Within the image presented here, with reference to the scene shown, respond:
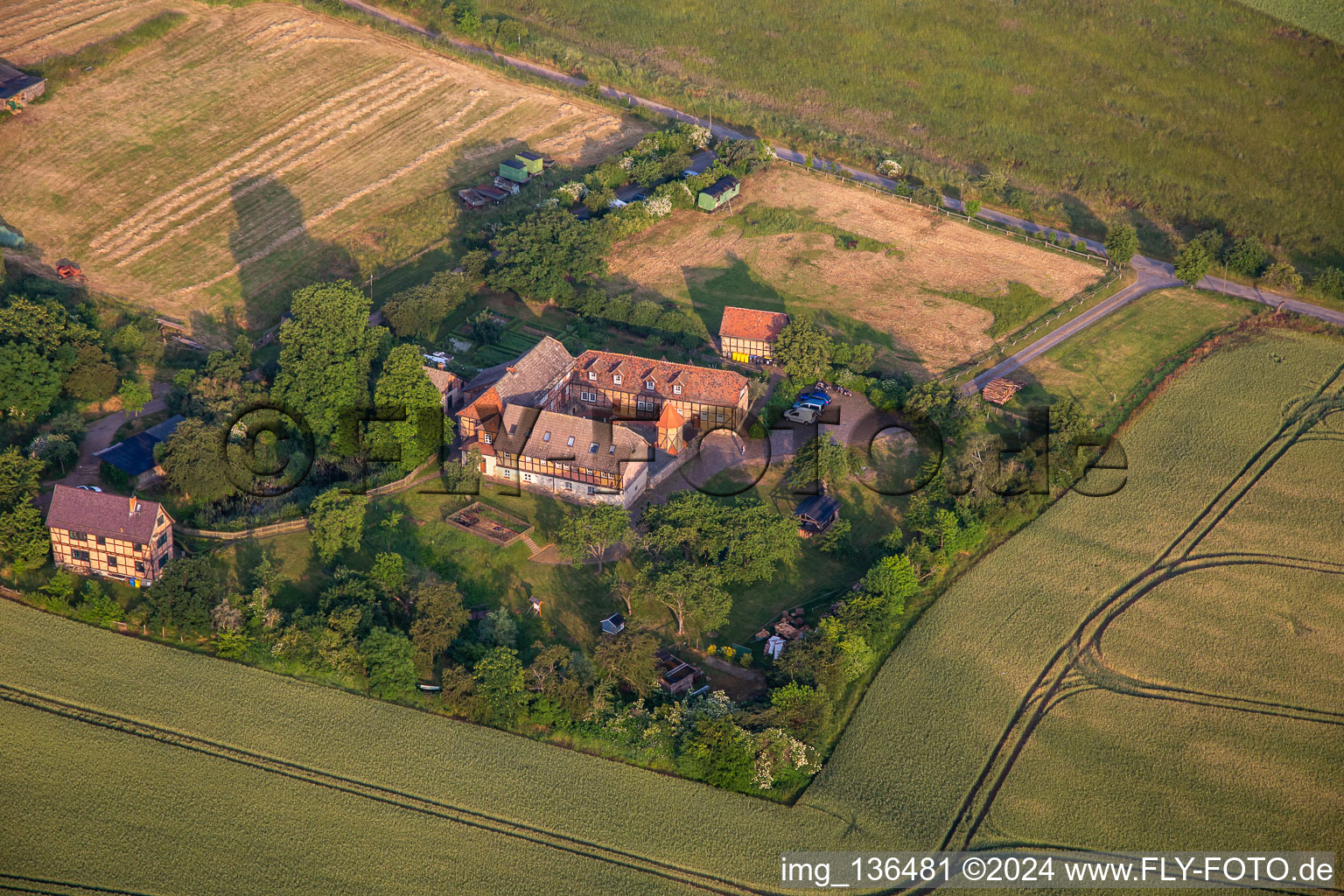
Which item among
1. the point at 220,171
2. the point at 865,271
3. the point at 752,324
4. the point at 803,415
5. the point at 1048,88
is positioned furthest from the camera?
the point at 1048,88

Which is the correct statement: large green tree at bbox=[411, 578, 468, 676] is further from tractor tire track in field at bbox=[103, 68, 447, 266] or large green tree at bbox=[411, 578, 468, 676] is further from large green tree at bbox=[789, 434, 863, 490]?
tractor tire track in field at bbox=[103, 68, 447, 266]

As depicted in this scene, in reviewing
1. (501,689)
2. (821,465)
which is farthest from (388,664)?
(821,465)

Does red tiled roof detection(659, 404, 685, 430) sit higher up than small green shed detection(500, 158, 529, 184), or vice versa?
small green shed detection(500, 158, 529, 184)

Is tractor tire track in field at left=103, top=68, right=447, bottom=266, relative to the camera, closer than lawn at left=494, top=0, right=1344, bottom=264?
Yes

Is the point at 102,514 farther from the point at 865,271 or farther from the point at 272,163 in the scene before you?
the point at 865,271

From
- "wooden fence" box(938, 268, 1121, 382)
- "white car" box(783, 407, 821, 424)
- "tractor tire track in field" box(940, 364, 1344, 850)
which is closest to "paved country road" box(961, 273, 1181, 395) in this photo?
"wooden fence" box(938, 268, 1121, 382)

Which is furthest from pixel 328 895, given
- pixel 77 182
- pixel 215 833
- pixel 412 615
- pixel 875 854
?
pixel 77 182

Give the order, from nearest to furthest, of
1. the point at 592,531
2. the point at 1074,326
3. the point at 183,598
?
the point at 183,598
the point at 592,531
the point at 1074,326
